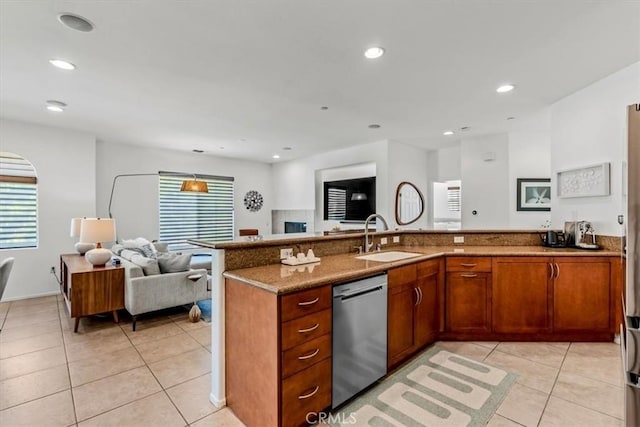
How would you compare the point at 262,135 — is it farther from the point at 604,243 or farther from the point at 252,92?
the point at 604,243

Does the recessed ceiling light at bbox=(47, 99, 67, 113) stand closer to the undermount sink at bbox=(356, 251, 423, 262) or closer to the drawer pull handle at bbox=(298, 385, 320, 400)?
the undermount sink at bbox=(356, 251, 423, 262)

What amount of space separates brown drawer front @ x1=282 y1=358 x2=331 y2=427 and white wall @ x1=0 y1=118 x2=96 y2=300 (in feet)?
16.9

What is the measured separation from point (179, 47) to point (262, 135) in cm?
273

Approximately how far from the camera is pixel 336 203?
6512mm

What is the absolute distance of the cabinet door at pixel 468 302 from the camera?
Answer: 116 inches

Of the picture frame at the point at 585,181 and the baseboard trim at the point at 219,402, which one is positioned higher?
the picture frame at the point at 585,181

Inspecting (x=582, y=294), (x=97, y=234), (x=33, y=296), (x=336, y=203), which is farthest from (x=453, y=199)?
(x=33, y=296)

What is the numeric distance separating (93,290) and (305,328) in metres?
3.00

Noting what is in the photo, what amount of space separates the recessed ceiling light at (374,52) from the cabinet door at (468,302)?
217 centimetres

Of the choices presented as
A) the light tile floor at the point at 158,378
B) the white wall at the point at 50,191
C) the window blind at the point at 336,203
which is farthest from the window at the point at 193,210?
the light tile floor at the point at 158,378

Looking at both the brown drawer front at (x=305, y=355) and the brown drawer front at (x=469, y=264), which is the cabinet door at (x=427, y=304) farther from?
the brown drawer front at (x=305, y=355)

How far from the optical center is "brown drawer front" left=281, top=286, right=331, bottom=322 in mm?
1638

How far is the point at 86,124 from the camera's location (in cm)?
446

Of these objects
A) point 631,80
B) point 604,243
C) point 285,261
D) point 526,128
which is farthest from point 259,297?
point 526,128
